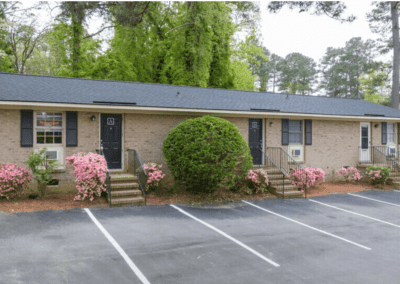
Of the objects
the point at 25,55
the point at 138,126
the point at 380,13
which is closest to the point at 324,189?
the point at 138,126

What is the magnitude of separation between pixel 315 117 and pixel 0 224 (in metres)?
12.4

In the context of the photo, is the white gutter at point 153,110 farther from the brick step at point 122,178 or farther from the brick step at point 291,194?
the brick step at point 291,194

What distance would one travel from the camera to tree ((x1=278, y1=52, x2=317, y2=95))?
5266 centimetres

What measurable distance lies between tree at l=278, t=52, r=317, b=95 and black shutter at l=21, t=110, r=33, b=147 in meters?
49.1

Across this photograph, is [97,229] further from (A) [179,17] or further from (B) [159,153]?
(A) [179,17]

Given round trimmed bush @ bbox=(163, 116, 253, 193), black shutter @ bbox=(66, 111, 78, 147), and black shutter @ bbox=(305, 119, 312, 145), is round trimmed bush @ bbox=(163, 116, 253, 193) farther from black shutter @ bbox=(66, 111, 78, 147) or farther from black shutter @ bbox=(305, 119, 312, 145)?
black shutter @ bbox=(305, 119, 312, 145)

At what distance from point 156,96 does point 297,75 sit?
46048 millimetres

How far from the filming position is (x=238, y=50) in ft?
94.9

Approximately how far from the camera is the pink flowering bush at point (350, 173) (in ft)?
46.9

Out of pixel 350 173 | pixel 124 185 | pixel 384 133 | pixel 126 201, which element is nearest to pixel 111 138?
pixel 124 185

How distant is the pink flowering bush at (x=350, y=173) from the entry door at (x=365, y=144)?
→ 1393 millimetres

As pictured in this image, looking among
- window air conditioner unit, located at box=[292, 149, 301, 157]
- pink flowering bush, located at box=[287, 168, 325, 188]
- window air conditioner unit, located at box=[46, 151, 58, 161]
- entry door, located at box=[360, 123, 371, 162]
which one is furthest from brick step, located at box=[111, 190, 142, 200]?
entry door, located at box=[360, 123, 371, 162]

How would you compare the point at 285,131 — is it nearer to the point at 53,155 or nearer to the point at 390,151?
the point at 390,151

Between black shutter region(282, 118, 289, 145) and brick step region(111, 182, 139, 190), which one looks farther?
black shutter region(282, 118, 289, 145)
